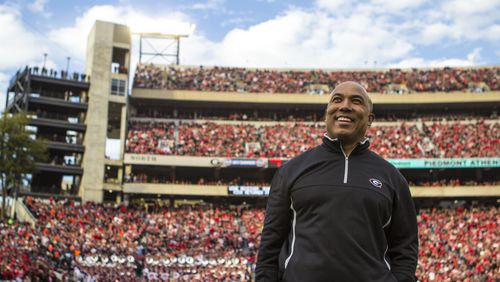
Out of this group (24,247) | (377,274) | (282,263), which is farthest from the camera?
(24,247)

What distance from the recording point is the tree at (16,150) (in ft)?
142

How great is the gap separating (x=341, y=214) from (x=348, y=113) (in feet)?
Result: 2.04

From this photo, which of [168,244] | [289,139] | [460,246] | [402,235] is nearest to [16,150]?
[168,244]

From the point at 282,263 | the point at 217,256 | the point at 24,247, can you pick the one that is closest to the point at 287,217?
the point at 282,263

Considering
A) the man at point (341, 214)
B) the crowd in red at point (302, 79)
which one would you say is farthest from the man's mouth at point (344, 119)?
the crowd in red at point (302, 79)

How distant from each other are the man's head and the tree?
43606 millimetres

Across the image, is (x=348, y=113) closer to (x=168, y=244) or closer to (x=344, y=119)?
(x=344, y=119)

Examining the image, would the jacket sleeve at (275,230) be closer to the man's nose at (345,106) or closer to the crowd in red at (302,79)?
the man's nose at (345,106)

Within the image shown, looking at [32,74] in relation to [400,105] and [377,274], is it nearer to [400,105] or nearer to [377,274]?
[400,105]

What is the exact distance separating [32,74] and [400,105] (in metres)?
34.8

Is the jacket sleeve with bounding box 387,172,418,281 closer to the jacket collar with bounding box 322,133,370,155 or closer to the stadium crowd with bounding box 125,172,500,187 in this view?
the jacket collar with bounding box 322,133,370,155

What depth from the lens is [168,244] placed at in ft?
Result: 120

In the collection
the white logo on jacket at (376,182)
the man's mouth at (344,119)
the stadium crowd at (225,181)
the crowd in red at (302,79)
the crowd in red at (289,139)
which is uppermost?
the crowd in red at (302,79)

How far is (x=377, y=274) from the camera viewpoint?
299 centimetres
